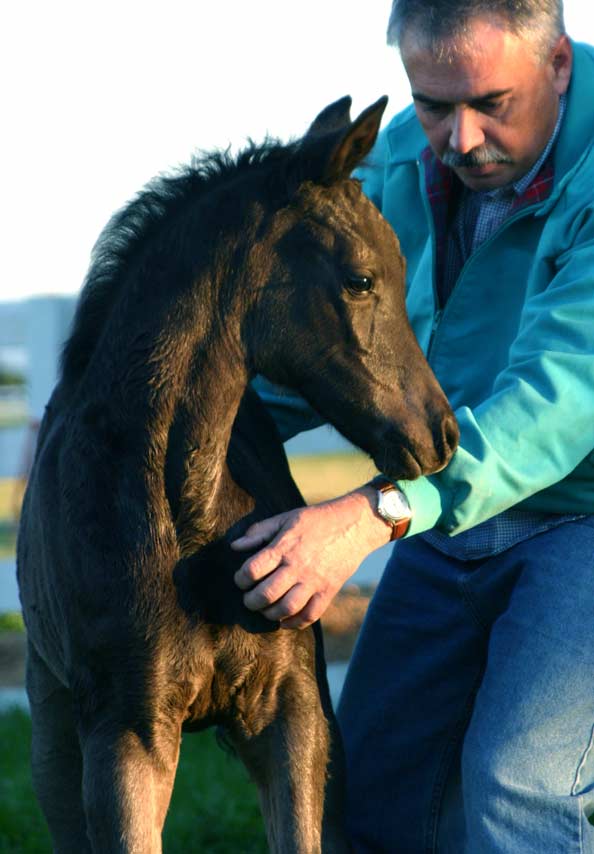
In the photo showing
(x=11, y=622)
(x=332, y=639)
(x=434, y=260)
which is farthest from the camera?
(x=11, y=622)

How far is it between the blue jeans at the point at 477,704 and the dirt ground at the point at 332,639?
8.18ft

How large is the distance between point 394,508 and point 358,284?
48cm

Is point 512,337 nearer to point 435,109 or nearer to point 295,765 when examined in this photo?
point 435,109

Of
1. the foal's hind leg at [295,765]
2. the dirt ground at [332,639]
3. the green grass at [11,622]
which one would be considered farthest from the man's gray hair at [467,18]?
the green grass at [11,622]

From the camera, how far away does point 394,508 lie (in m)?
2.82

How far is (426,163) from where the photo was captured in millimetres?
3516

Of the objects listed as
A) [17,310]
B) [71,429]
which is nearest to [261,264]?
[71,429]

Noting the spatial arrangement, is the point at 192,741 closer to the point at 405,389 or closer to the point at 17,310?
the point at 405,389

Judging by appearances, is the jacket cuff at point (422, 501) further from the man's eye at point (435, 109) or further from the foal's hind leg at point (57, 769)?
the foal's hind leg at point (57, 769)

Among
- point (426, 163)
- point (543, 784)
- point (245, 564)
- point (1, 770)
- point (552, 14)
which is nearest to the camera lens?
point (245, 564)

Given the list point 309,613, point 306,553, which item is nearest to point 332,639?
point 309,613

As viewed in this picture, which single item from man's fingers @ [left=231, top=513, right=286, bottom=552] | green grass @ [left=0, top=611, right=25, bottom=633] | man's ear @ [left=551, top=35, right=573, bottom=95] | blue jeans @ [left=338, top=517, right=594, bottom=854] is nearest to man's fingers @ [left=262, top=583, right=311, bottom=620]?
man's fingers @ [left=231, top=513, right=286, bottom=552]

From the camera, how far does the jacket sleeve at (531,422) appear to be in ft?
9.34

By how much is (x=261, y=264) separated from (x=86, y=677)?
97 centimetres
